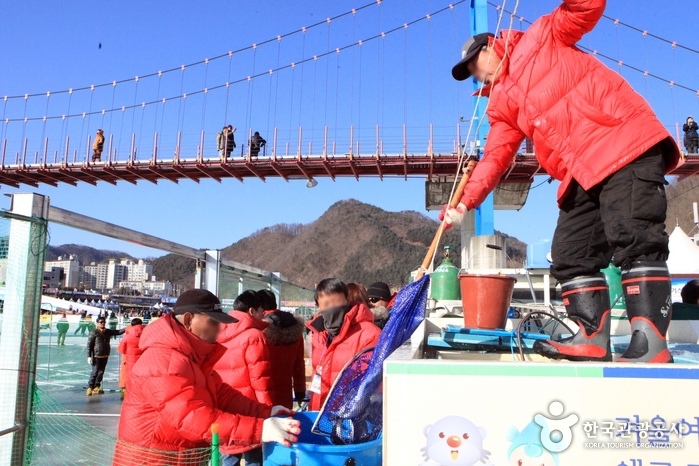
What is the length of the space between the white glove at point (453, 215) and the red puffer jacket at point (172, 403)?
41.3 inches

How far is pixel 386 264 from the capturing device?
98750 millimetres

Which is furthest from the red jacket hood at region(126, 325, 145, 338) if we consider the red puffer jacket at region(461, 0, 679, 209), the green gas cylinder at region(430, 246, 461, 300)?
the red puffer jacket at region(461, 0, 679, 209)

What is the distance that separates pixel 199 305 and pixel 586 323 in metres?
1.47

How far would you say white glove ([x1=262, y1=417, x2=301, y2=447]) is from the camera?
1711 millimetres

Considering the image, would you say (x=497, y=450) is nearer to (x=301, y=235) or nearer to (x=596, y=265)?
(x=596, y=265)

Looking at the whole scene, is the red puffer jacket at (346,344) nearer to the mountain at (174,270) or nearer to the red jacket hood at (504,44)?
the red jacket hood at (504,44)

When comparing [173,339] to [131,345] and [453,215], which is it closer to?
[453,215]

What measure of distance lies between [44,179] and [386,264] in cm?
7244

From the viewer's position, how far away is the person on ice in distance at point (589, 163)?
1.72 meters

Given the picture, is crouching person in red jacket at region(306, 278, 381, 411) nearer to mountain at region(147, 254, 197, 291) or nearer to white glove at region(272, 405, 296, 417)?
white glove at region(272, 405, 296, 417)

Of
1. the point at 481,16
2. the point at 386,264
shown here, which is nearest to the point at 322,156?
the point at 481,16

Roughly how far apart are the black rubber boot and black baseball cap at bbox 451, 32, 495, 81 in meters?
0.96

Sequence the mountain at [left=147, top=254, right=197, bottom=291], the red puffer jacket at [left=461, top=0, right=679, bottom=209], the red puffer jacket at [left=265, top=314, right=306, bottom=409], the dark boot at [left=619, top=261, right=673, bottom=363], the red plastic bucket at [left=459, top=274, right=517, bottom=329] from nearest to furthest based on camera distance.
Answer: the dark boot at [left=619, top=261, right=673, bottom=363], the red puffer jacket at [left=461, top=0, right=679, bottom=209], the red plastic bucket at [left=459, top=274, right=517, bottom=329], the red puffer jacket at [left=265, top=314, right=306, bottom=409], the mountain at [left=147, top=254, right=197, bottom=291]

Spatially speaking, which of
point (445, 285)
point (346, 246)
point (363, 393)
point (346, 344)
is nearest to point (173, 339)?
point (363, 393)
